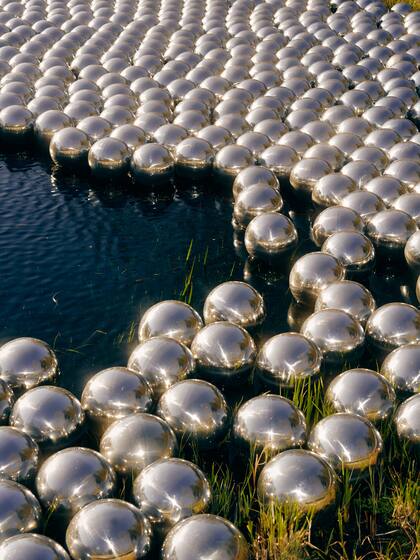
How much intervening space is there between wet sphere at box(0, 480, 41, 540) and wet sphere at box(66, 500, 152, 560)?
269 mm

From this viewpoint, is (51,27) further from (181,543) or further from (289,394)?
(181,543)

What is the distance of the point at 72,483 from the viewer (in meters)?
5.14

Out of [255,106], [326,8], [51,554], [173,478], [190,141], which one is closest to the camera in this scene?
[51,554]

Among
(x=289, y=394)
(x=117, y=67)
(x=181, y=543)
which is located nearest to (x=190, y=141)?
(x=117, y=67)

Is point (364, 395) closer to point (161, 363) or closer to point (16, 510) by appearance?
point (161, 363)

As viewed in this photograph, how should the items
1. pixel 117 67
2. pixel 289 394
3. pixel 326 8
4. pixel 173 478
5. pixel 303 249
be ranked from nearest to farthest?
1. pixel 173 478
2. pixel 289 394
3. pixel 303 249
4. pixel 117 67
5. pixel 326 8

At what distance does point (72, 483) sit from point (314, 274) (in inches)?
135

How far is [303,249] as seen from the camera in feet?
29.8

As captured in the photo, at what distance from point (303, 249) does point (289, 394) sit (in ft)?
9.60

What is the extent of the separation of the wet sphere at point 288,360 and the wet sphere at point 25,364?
1.78 metres

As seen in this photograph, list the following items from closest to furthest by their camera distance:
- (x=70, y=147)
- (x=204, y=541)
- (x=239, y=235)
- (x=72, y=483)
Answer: (x=204, y=541) → (x=72, y=483) → (x=239, y=235) → (x=70, y=147)

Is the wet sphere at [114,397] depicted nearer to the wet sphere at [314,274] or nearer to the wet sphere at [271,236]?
the wet sphere at [314,274]

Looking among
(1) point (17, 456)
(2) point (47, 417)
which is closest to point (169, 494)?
(1) point (17, 456)

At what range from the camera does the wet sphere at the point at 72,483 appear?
16.9ft
